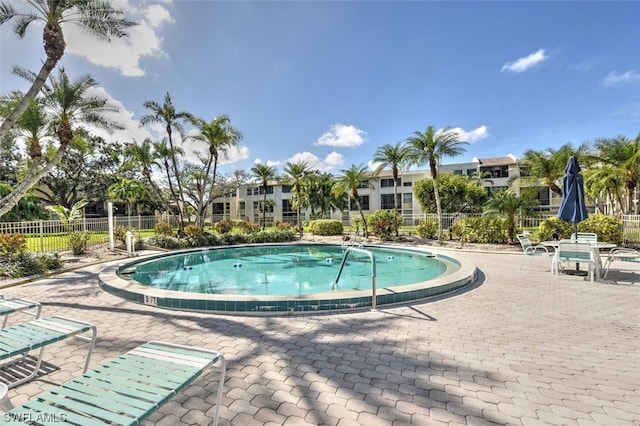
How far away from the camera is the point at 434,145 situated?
17.9m

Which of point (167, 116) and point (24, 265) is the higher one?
point (167, 116)

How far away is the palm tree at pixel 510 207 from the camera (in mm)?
15320

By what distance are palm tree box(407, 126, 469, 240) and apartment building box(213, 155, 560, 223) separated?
1668cm

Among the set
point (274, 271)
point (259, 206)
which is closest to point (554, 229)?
point (274, 271)

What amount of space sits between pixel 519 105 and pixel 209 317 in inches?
823

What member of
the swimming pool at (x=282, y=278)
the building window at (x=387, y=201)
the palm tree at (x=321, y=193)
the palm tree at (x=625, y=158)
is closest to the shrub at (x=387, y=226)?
the swimming pool at (x=282, y=278)

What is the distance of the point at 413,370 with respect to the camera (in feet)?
11.0

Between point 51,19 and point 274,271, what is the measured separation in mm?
10691

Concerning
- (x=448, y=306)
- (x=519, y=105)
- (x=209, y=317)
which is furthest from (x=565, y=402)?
(x=519, y=105)

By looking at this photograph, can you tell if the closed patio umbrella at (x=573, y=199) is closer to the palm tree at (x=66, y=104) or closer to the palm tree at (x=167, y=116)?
the palm tree at (x=66, y=104)

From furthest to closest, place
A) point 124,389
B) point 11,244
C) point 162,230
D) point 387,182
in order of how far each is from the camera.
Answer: point 387,182 < point 162,230 < point 11,244 < point 124,389

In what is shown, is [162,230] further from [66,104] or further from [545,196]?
[545,196]

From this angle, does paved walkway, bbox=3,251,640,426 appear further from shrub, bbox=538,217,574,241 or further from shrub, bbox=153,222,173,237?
shrub, bbox=153,222,173,237

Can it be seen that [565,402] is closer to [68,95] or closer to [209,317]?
[209,317]
